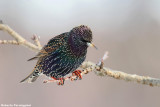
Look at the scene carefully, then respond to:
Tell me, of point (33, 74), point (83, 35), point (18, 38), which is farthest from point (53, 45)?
point (83, 35)

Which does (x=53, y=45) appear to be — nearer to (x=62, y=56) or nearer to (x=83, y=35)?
(x=62, y=56)

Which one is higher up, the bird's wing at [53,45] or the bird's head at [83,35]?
the bird's head at [83,35]

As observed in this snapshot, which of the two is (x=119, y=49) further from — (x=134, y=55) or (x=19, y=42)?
(x=19, y=42)

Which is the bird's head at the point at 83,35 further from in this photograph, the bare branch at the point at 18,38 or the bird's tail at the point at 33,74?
the bare branch at the point at 18,38

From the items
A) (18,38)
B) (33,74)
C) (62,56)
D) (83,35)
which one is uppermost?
(83,35)

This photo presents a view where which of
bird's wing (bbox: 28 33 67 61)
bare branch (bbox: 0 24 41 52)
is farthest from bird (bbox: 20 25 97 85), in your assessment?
bare branch (bbox: 0 24 41 52)

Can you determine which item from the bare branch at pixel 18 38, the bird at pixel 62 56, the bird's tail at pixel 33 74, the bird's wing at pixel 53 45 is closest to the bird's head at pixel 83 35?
the bird at pixel 62 56

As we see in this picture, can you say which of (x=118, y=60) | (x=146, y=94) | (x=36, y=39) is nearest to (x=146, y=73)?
(x=146, y=94)
